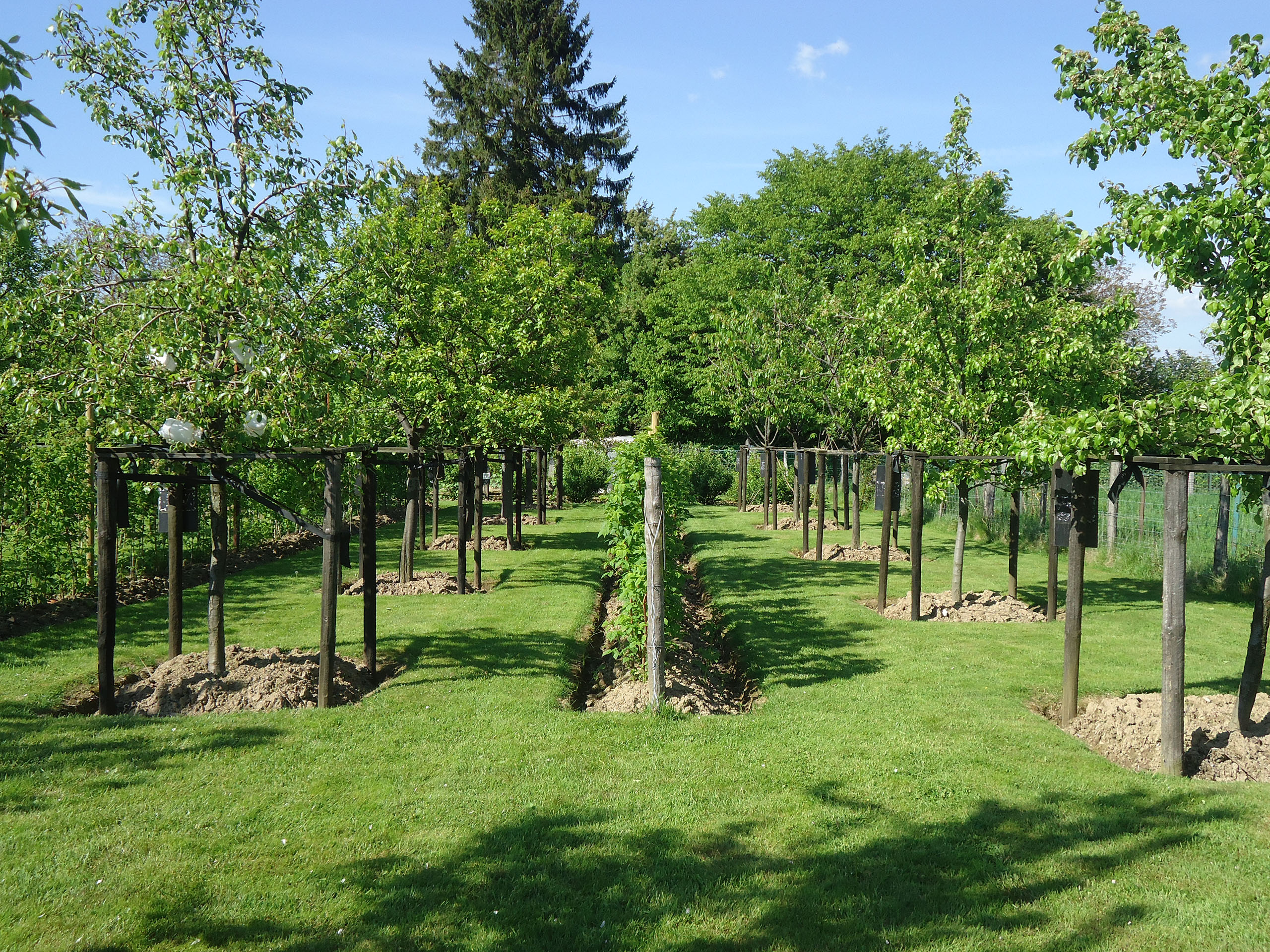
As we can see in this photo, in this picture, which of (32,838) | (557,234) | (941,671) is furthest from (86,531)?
(557,234)

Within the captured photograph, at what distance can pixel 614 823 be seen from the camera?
4.95 m

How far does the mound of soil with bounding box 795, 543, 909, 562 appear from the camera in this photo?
15.6 meters

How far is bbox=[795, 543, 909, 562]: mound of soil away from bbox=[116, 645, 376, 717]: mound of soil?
10.1 metres

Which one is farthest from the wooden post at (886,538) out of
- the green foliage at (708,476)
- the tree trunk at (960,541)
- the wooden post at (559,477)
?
the green foliage at (708,476)

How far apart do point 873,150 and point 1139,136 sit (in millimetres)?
31499

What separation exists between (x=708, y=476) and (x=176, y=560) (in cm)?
2313

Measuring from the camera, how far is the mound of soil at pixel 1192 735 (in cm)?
586

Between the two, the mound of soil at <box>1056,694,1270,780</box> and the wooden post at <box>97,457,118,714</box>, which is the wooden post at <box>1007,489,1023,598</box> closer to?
the mound of soil at <box>1056,694,1270,780</box>

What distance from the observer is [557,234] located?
1956cm

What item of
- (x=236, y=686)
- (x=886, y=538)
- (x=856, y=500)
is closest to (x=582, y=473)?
(x=856, y=500)

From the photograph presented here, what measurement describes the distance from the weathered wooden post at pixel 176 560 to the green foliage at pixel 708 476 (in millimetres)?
21258

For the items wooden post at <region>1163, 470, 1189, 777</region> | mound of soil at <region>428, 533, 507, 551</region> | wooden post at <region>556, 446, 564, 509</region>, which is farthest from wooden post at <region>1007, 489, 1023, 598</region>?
wooden post at <region>556, 446, 564, 509</region>

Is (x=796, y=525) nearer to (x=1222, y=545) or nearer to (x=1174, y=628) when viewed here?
(x=1222, y=545)

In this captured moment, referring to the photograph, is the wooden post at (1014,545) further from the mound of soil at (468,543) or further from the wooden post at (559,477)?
the wooden post at (559,477)
